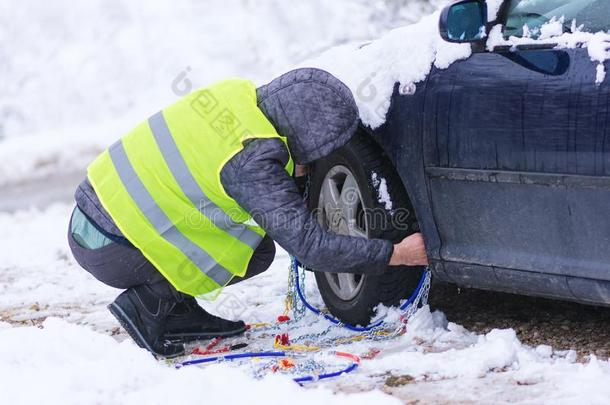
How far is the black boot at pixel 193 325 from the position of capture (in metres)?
4.32

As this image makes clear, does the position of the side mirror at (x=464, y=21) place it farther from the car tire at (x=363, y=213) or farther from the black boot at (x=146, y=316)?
the black boot at (x=146, y=316)

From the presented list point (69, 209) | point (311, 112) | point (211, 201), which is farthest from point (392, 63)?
point (69, 209)

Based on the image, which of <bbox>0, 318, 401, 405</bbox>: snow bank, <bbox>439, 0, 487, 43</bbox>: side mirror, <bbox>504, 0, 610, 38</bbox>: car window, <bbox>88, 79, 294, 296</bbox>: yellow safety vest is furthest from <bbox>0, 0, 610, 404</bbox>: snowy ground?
<bbox>88, 79, 294, 296</bbox>: yellow safety vest

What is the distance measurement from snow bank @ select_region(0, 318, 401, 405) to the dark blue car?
0.76m

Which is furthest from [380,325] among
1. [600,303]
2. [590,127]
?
[590,127]

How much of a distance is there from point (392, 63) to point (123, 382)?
1504 millimetres

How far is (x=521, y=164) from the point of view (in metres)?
3.34

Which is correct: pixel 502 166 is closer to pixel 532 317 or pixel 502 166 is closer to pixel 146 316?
pixel 532 317

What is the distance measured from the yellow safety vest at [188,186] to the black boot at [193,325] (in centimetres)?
31

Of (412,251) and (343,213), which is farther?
(343,213)

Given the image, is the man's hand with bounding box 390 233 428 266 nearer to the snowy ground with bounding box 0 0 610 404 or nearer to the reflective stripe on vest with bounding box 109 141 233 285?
the snowy ground with bounding box 0 0 610 404

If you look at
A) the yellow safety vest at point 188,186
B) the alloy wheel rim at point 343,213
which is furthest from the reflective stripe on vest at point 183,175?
the alloy wheel rim at point 343,213

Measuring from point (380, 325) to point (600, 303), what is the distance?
1.02m

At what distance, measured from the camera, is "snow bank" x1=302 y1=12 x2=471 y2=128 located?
365 centimetres
